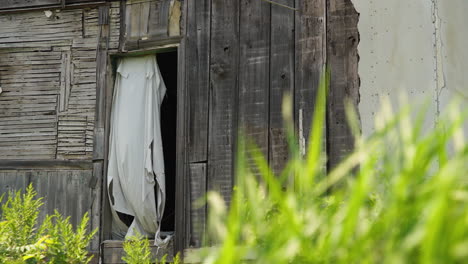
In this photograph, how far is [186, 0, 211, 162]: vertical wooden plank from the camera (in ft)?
23.1

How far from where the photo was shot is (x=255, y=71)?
6.86 metres

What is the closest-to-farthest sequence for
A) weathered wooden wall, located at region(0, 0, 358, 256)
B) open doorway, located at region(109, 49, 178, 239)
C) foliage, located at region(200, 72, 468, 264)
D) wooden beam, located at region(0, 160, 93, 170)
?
foliage, located at region(200, 72, 468, 264)
weathered wooden wall, located at region(0, 0, 358, 256)
wooden beam, located at region(0, 160, 93, 170)
open doorway, located at region(109, 49, 178, 239)

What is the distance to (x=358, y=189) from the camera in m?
1.43

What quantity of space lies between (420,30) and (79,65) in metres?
3.32

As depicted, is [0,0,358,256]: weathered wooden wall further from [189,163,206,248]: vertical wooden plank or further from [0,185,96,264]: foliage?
[0,185,96,264]: foliage

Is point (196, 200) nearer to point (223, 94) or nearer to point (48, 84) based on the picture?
point (223, 94)

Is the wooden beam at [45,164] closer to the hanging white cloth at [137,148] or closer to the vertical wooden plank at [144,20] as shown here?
the hanging white cloth at [137,148]

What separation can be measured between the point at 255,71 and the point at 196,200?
4.10 feet

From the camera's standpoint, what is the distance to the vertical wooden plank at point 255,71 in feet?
22.2

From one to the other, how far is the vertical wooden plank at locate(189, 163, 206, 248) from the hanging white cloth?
19.1 inches

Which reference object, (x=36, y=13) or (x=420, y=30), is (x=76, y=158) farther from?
(x=420, y=30)

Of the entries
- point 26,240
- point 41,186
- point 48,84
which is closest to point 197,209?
point 41,186

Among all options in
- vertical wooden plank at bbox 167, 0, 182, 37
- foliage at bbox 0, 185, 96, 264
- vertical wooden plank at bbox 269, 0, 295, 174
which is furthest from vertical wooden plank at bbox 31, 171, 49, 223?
foliage at bbox 0, 185, 96, 264

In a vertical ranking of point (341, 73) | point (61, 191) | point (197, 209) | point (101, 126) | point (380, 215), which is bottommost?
point (197, 209)
